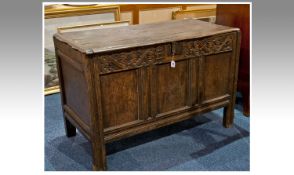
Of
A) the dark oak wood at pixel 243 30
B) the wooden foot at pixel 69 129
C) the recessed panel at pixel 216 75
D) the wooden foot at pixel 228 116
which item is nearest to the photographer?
the recessed panel at pixel 216 75

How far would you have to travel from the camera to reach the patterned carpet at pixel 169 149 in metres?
2.14

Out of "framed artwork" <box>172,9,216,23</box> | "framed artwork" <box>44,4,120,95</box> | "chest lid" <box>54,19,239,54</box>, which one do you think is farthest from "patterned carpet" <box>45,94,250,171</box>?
"framed artwork" <box>172,9,216,23</box>

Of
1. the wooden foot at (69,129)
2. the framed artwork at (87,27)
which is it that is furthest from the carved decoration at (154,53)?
the framed artwork at (87,27)

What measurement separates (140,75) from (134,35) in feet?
0.98

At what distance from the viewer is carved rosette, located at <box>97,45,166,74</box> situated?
1.84 metres

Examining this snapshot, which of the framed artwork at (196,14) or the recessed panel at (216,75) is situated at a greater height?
the framed artwork at (196,14)

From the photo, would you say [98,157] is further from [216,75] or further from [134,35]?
[216,75]

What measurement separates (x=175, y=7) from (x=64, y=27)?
1.26 meters

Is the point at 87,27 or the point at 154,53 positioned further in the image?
the point at 87,27

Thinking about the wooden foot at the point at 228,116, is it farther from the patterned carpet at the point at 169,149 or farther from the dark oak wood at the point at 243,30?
the dark oak wood at the point at 243,30

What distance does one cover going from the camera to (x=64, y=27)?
306 cm

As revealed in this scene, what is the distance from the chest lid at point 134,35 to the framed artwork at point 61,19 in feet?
3.17

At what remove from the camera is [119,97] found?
1958 millimetres

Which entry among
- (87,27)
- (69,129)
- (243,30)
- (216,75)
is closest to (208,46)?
(216,75)
